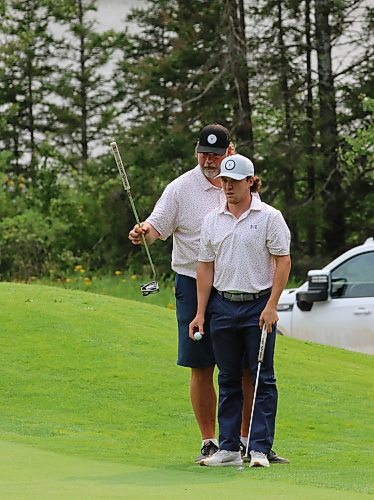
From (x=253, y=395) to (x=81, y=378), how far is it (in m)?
3.87

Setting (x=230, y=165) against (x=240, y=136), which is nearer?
(x=230, y=165)

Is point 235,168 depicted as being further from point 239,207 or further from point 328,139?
point 328,139

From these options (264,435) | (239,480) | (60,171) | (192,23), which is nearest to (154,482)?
(239,480)

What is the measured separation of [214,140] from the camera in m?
8.84

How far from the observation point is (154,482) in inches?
288

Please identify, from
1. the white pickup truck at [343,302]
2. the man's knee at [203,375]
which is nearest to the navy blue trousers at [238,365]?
the man's knee at [203,375]

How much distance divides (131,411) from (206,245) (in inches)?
123

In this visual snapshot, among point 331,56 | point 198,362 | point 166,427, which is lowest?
point 166,427

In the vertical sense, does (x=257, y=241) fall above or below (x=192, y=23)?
below

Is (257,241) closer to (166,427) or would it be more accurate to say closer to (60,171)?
(166,427)

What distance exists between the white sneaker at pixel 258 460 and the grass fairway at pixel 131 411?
0.39ft

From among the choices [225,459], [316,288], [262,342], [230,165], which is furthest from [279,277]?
[316,288]

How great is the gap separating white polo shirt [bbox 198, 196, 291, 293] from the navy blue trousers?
0.40 feet

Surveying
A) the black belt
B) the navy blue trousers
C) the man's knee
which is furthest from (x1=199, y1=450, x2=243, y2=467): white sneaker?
the black belt
